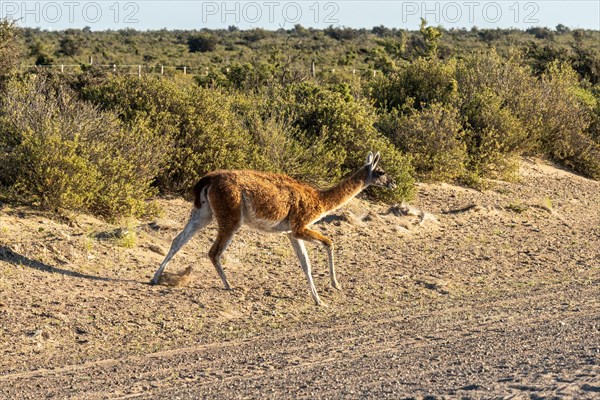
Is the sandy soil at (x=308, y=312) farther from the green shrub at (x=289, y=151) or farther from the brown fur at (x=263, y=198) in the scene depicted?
the brown fur at (x=263, y=198)

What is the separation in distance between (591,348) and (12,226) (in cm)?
855

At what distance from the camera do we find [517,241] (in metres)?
18.0

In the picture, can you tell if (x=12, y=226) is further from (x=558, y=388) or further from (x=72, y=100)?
(x=558, y=388)

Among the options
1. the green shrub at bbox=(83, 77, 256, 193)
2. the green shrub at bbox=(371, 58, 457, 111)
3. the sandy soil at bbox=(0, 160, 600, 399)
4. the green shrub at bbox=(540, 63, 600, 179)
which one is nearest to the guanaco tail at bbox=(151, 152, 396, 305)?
the sandy soil at bbox=(0, 160, 600, 399)

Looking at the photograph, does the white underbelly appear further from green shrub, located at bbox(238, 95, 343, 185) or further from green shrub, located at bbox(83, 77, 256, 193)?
green shrub, located at bbox(238, 95, 343, 185)

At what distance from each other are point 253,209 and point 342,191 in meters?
1.80

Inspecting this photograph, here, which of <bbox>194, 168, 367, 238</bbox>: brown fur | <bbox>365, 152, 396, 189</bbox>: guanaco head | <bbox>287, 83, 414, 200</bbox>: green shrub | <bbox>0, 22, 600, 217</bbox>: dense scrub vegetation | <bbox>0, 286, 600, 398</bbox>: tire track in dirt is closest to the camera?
<bbox>0, 286, 600, 398</bbox>: tire track in dirt

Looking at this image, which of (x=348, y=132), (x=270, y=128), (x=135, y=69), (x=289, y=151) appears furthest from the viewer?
(x=135, y=69)

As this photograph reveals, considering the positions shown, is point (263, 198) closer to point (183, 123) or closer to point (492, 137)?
point (183, 123)

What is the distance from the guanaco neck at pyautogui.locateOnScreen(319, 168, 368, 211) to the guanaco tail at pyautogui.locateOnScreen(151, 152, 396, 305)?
0.15 metres

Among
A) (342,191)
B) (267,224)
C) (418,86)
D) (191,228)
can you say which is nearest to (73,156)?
(191,228)

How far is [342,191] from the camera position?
13758mm

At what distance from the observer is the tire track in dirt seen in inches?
326

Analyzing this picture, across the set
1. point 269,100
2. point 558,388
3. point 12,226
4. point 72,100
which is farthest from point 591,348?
point 269,100
